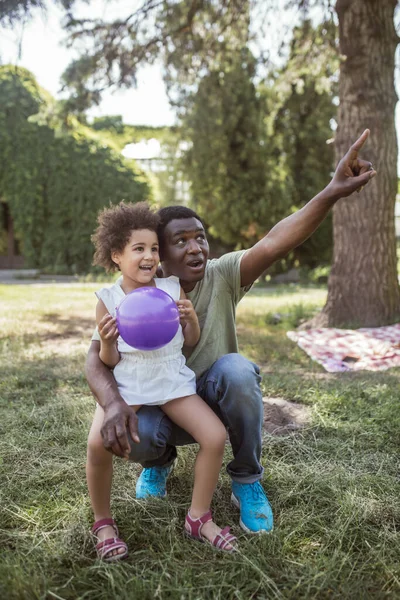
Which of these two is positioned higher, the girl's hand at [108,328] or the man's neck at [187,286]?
the man's neck at [187,286]

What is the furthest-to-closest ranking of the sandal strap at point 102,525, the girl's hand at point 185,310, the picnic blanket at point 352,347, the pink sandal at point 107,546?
the picnic blanket at point 352,347 → the girl's hand at point 185,310 → the sandal strap at point 102,525 → the pink sandal at point 107,546

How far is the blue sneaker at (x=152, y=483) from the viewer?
2.14 m

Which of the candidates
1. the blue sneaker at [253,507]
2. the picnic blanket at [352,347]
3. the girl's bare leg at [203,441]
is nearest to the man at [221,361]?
the blue sneaker at [253,507]

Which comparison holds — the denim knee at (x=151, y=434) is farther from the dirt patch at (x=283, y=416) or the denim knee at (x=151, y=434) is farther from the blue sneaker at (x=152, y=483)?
the dirt patch at (x=283, y=416)

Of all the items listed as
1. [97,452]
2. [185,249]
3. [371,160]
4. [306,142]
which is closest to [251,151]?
[306,142]

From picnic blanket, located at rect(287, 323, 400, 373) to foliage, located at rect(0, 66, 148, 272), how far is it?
11.0m

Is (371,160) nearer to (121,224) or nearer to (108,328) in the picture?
(121,224)

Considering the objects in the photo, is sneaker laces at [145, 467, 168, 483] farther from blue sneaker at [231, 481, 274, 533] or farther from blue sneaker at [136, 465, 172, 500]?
blue sneaker at [231, 481, 274, 533]

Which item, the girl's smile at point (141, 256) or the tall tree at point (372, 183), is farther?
the tall tree at point (372, 183)

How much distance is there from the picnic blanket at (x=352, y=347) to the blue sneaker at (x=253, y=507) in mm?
2618

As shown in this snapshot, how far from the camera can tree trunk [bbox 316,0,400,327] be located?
6.35m

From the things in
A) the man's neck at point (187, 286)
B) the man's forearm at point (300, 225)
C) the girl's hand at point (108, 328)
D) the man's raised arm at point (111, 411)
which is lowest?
the man's raised arm at point (111, 411)

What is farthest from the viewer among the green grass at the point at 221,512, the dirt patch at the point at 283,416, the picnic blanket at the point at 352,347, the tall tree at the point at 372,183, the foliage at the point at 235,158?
the foliage at the point at 235,158

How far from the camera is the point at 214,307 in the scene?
2174 millimetres
